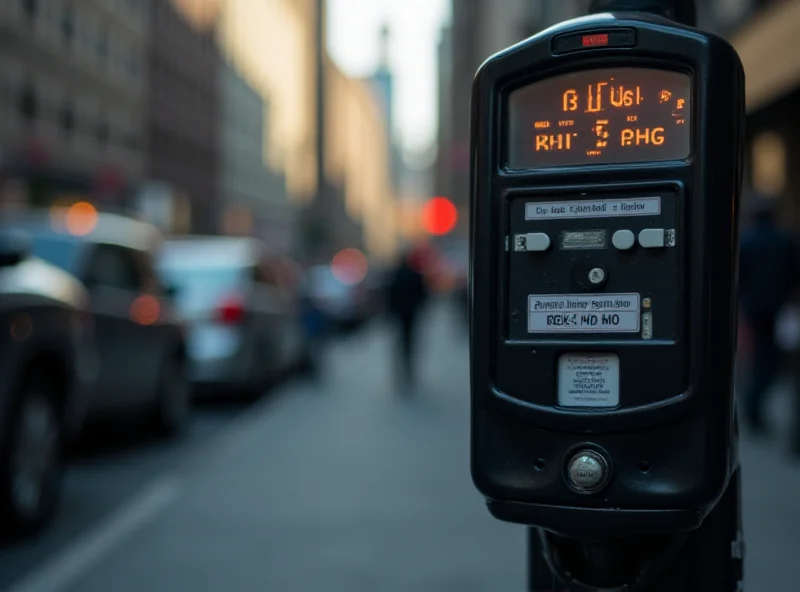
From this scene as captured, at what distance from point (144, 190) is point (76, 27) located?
26.1 ft

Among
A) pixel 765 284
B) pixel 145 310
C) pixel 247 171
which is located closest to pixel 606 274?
pixel 765 284

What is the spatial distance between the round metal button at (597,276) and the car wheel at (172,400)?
27.2 feet

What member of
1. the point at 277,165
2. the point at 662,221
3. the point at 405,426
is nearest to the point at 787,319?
the point at 405,426

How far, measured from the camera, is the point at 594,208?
8.91ft

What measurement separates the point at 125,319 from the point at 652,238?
300 inches

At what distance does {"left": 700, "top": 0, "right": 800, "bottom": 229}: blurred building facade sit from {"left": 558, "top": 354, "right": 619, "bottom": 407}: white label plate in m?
10.5

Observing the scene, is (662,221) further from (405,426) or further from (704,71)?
(405,426)

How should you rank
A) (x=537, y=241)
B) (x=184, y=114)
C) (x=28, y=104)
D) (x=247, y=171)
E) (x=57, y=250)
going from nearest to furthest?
(x=537, y=241) < (x=57, y=250) < (x=28, y=104) < (x=184, y=114) < (x=247, y=171)

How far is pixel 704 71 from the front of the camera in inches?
102

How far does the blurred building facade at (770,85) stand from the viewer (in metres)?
14.2

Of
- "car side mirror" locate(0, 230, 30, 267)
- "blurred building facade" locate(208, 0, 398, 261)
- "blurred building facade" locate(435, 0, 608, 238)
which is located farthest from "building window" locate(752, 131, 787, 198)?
"blurred building facade" locate(208, 0, 398, 261)

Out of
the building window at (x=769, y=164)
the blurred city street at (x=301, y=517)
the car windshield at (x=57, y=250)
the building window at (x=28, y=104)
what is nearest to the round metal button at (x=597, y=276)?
the blurred city street at (x=301, y=517)

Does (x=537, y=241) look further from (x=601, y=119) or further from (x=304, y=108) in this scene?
(x=304, y=108)

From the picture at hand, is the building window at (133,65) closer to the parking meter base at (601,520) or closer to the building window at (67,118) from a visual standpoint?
the building window at (67,118)
